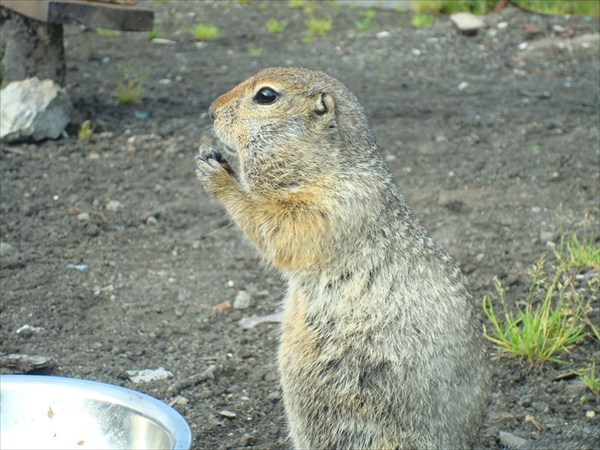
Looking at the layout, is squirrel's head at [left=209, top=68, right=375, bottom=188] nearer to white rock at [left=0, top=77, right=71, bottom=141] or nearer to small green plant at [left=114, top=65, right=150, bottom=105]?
white rock at [left=0, top=77, right=71, bottom=141]

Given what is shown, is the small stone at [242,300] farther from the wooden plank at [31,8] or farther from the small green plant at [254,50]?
the small green plant at [254,50]

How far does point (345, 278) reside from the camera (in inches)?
136

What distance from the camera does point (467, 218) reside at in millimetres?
5879

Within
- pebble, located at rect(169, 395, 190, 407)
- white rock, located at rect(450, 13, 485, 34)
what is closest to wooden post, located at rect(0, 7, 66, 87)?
pebble, located at rect(169, 395, 190, 407)

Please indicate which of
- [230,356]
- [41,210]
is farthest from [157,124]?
[230,356]

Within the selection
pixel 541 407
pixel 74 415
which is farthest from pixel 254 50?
pixel 74 415

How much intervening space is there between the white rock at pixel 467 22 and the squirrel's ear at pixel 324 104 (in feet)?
22.3

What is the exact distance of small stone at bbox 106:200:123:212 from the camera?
602 cm

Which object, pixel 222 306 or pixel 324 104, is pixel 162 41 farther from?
pixel 324 104

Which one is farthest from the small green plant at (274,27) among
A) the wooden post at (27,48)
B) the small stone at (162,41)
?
the wooden post at (27,48)

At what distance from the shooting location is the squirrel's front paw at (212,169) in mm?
3785

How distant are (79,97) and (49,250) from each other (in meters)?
2.72

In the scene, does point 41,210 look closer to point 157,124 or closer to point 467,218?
point 157,124

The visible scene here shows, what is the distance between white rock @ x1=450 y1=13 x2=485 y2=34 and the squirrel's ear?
679 cm
